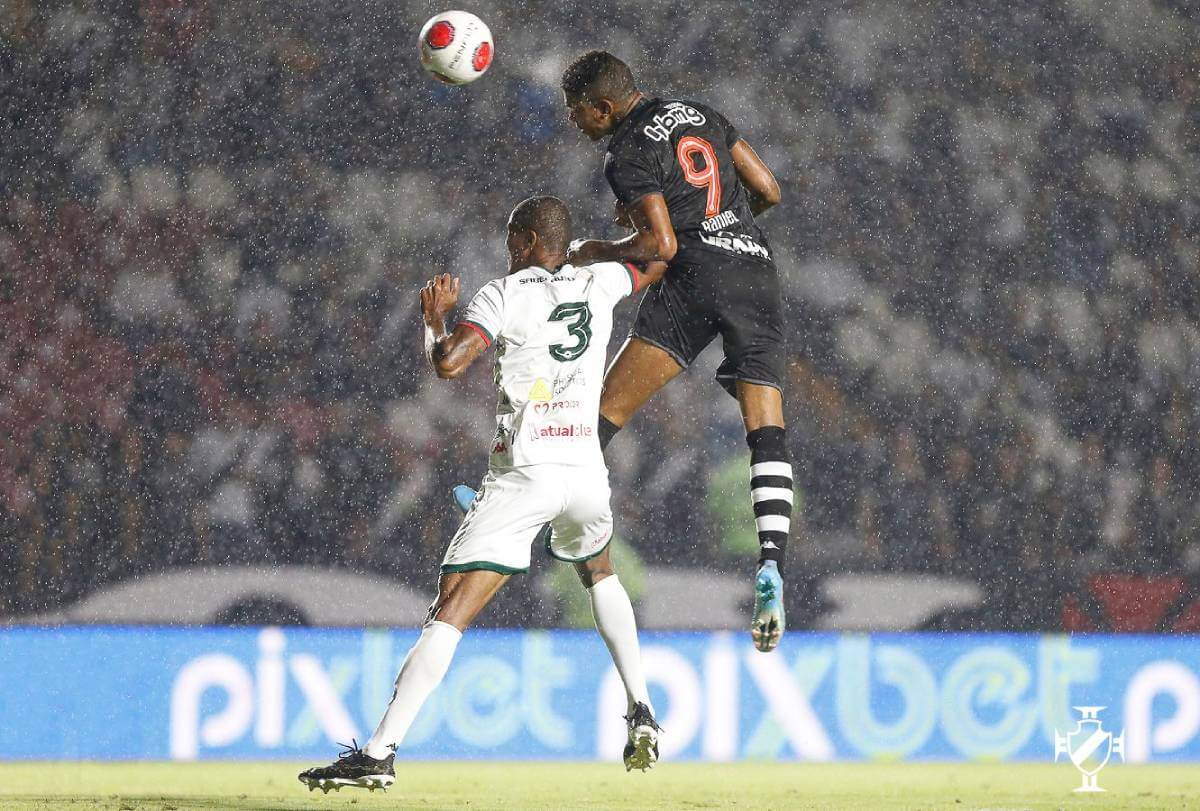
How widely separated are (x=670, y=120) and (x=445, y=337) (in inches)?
51.4

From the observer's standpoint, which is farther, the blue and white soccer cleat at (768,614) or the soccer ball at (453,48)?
the soccer ball at (453,48)

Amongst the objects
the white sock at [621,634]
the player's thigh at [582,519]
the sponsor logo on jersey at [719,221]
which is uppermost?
the sponsor logo on jersey at [719,221]

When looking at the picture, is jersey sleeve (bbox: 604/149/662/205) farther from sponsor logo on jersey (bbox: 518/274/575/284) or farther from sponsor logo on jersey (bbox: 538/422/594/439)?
sponsor logo on jersey (bbox: 538/422/594/439)

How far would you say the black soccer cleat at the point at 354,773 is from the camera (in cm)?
427

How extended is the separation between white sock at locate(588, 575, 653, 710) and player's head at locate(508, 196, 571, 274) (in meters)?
Result: 1.06

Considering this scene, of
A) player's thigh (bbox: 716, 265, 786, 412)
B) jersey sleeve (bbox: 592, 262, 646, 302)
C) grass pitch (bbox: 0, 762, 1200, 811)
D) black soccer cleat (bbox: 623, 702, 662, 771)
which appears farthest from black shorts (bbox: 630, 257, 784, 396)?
grass pitch (bbox: 0, 762, 1200, 811)

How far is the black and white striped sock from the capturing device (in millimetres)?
5152

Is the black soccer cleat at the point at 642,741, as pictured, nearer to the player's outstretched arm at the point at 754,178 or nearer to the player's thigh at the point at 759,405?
the player's thigh at the point at 759,405

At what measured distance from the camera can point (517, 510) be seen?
4.52 metres

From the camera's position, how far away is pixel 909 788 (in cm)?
765

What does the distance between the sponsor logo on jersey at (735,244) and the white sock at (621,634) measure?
126 centimetres

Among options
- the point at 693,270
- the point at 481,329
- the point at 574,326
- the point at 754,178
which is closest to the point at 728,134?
the point at 754,178

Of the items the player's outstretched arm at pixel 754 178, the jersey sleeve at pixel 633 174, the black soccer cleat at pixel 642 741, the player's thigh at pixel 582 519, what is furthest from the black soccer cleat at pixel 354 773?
the player's outstretched arm at pixel 754 178

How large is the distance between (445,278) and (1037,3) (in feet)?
53.7
